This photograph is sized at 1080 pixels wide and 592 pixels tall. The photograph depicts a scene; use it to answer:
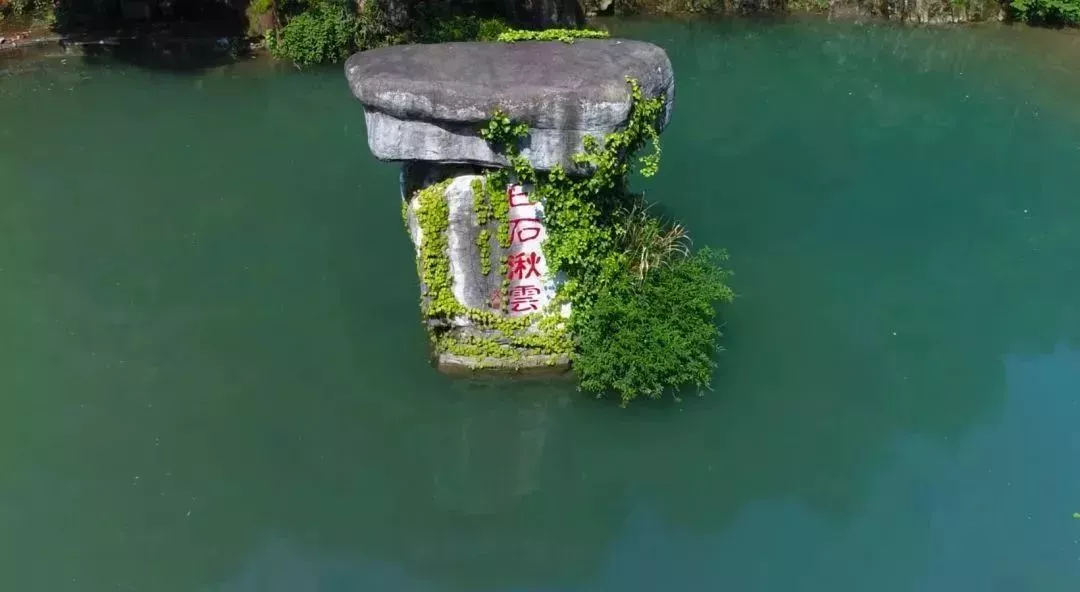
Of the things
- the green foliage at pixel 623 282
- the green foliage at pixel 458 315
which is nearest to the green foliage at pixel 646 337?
the green foliage at pixel 623 282

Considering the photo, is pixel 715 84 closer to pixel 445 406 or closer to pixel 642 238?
pixel 642 238

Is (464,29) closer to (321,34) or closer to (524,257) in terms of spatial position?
(321,34)

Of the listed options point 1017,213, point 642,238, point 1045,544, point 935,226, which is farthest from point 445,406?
point 1017,213

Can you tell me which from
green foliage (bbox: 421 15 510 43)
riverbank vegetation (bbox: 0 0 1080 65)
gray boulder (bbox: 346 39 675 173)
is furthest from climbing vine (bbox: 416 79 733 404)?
riverbank vegetation (bbox: 0 0 1080 65)

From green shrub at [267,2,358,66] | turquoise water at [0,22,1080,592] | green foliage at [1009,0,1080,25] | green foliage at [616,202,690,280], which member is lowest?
turquoise water at [0,22,1080,592]

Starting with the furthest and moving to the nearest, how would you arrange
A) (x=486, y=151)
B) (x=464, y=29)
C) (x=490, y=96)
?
(x=464, y=29) → (x=486, y=151) → (x=490, y=96)

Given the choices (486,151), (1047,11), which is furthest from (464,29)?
(1047,11)

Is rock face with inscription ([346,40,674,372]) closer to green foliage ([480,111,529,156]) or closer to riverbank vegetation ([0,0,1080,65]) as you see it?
green foliage ([480,111,529,156])

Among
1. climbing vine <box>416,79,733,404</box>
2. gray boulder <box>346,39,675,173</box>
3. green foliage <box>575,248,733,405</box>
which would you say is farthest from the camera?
green foliage <box>575,248,733,405</box>
